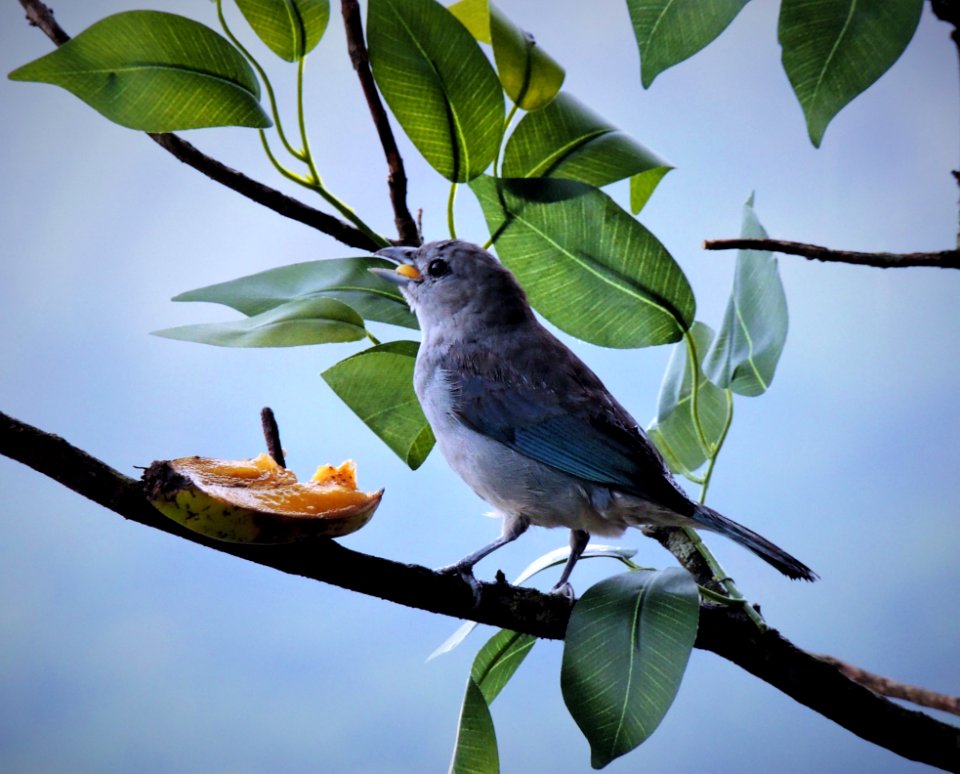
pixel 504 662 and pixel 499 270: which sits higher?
pixel 499 270

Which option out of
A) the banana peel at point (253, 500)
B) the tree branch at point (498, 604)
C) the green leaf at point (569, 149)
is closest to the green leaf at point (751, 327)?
the green leaf at point (569, 149)

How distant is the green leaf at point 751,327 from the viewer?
1449 millimetres

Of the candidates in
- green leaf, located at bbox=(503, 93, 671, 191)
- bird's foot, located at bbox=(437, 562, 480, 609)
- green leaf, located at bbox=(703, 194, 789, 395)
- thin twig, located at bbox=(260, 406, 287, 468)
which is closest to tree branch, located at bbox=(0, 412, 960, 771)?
bird's foot, located at bbox=(437, 562, 480, 609)

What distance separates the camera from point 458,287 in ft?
5.06

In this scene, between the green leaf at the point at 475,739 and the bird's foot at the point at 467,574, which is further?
the green leaf at the point at 475,739

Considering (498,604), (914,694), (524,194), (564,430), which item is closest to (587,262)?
(524,194)

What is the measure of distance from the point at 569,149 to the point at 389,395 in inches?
16.5

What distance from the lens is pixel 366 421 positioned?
1421 mm

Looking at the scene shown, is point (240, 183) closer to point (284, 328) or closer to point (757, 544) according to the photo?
point (284, 328)

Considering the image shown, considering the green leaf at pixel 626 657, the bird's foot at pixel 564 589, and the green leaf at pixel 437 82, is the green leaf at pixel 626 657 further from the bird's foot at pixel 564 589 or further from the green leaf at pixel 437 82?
the green leaf at pixel 437 82

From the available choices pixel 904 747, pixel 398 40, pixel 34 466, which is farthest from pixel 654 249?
pixel 34 466

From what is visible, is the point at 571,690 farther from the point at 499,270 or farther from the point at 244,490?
the point at 499,270

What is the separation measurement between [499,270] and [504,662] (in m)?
0.57

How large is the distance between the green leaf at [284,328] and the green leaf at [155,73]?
27 cm
